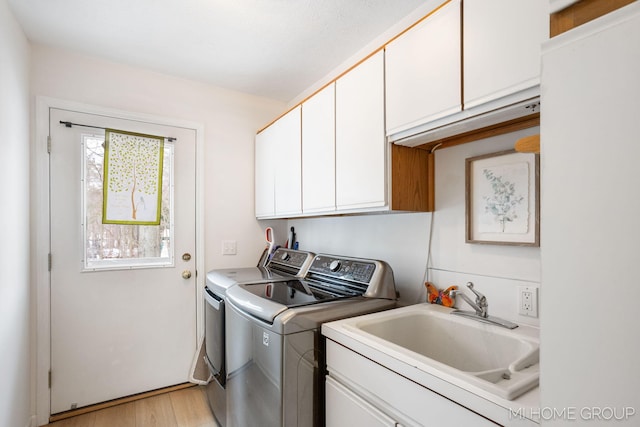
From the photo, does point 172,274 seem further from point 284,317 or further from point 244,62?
point 244,62

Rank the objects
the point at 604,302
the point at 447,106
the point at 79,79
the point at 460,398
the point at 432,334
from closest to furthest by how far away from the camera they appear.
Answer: the point at 604,302
the point at 460,398
the point at 447,106
the point at 432,334
the point at 79,79

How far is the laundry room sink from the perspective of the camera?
0.90m

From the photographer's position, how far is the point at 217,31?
5.96ft

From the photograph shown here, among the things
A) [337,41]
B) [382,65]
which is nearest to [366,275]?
[382,65]

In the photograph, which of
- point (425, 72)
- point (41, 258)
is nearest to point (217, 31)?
point (425, 72)

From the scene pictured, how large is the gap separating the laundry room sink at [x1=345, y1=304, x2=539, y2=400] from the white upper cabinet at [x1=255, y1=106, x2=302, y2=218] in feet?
3.11

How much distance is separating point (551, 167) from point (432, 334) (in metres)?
1.08

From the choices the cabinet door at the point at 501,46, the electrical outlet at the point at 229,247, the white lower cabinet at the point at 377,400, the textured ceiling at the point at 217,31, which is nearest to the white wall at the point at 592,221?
the white lower cabinet at the point at 377,400

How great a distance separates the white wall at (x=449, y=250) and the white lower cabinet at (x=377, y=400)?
62 cm

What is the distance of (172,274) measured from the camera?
237 centimetres

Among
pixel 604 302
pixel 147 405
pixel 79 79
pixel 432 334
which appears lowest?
pixel 147 405

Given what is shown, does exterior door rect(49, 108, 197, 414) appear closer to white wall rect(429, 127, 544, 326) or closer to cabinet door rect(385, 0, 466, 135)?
cabinet door rect(385, 0, 466, 135)

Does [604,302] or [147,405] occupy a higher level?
[604,302]

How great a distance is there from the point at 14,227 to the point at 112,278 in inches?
27.1
